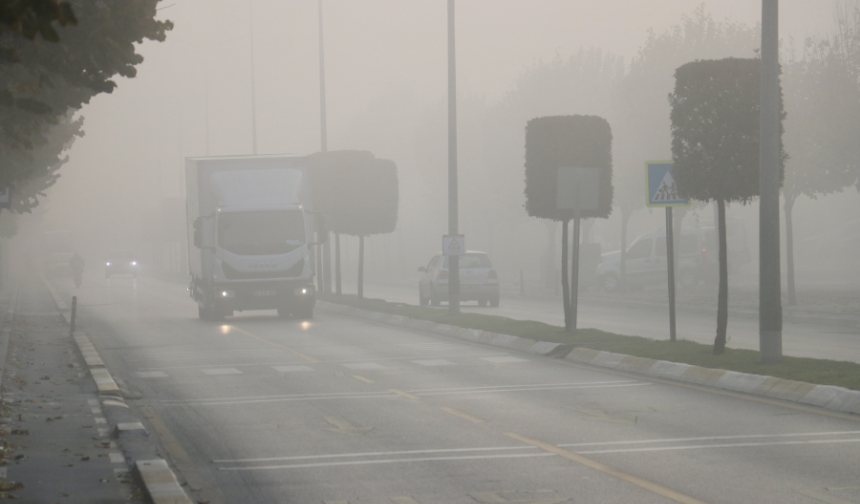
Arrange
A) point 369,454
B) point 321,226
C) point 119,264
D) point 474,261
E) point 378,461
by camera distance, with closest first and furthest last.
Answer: point 378,461 → point 369,454 → point 321,226 → point 474,261 → point 119,264

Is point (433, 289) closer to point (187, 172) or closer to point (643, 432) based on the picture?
point (187, 172)

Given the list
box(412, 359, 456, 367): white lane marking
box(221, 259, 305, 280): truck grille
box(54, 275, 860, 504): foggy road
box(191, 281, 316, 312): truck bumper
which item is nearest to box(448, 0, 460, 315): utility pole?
box(191, 281, 316, 312): truck bumper

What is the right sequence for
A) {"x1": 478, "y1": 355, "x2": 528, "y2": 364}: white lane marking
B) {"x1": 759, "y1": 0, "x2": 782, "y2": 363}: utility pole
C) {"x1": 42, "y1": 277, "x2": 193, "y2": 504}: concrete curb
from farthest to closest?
{"x1": 478, "y1": 355, "x2": 528, "y2": 364}: white lane marking < {"x1": 759, "y1": 0, "x2": 782, "y2": 363}: utility pole < {"x1": 42, "y1": 277, "x2": 193, "y2": 504}: concrete curb

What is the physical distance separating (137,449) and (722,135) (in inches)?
365

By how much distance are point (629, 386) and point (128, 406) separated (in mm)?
5655

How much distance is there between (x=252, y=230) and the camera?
28.8 m

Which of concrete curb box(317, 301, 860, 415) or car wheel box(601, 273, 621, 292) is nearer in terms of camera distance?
concrete curb box(317, 301, 860, 415)

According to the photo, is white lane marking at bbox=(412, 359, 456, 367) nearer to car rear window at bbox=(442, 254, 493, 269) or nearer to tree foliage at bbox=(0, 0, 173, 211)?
tree foliage at bbox=(0, 0, 173, 211)

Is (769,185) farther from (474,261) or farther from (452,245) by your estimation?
(474,261)

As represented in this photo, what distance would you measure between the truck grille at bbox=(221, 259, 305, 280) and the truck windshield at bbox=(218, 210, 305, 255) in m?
0.44

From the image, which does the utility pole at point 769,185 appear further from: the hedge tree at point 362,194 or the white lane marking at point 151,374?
the hedge tree at point 362,194

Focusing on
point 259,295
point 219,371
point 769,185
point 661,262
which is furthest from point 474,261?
point 769,185

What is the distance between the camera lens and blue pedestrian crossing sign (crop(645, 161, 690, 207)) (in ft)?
59.2

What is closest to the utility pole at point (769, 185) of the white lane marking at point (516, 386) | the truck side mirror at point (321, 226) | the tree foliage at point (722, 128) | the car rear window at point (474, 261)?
the tree foliage at point (722, 128)
